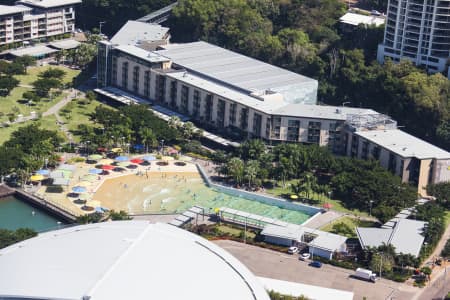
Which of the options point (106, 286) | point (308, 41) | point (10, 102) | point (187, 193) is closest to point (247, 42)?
point (308, 41)

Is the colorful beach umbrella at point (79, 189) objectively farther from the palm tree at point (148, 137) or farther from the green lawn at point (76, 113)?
the green lawn at point (76, 113)

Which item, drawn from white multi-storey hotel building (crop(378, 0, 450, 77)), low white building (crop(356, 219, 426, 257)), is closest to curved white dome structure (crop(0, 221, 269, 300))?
low white building (crop(356, 219, 426, 257))

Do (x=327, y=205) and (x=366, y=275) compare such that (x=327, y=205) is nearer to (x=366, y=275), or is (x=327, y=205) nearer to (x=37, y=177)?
(x=366, y=275)

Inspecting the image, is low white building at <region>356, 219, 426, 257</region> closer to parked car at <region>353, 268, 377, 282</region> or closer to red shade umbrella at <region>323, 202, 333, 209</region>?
parked car at <region>353, 268, 377, 282</region>

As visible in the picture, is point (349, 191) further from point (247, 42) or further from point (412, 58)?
point (247, 42)

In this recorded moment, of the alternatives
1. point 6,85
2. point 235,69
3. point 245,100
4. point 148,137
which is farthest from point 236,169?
point 6,85
